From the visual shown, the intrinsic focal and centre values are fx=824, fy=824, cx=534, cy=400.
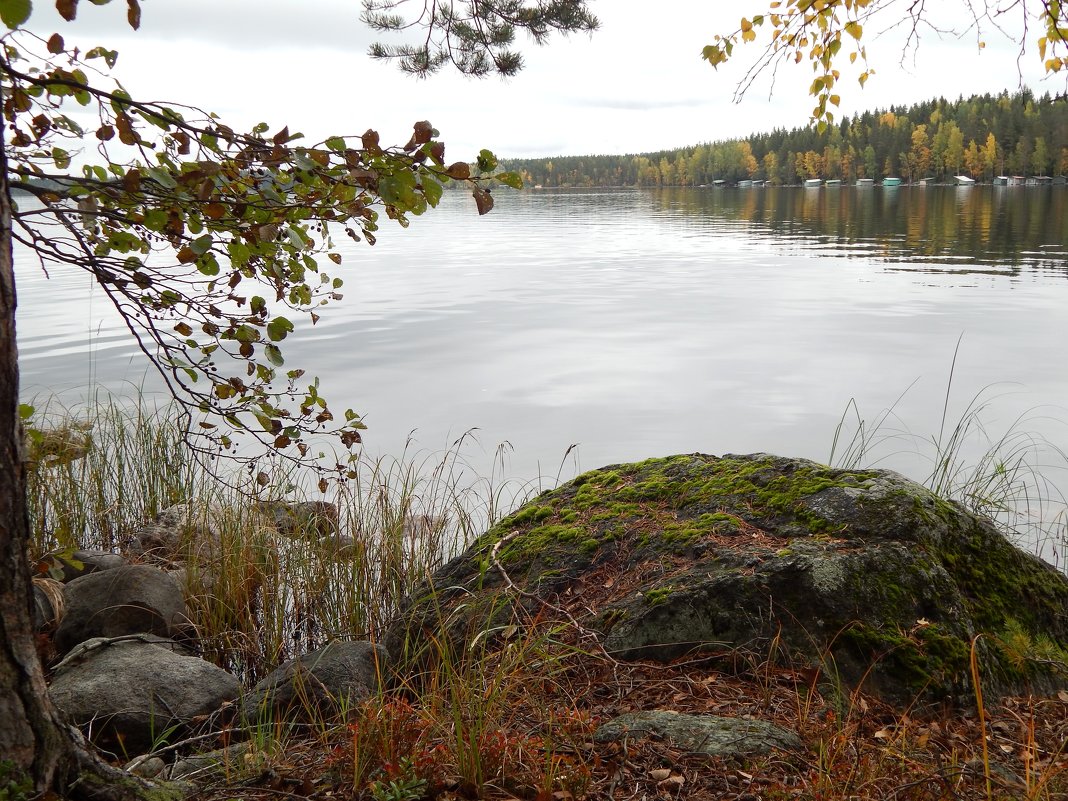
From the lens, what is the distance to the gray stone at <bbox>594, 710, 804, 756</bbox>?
8.25 ft

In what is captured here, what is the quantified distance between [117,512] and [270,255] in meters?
5.38

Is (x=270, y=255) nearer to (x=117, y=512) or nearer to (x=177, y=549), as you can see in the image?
(x=177, y=549)

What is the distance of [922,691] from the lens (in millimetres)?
2830

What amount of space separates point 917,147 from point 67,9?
147124 millimetres

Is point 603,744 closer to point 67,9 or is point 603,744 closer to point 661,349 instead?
point 67,9

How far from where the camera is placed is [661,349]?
15172 millimetres

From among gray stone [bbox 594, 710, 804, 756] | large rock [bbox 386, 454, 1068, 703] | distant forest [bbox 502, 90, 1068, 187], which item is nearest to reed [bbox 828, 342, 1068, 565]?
large rock [bbox 386, 454, 1068, 703]

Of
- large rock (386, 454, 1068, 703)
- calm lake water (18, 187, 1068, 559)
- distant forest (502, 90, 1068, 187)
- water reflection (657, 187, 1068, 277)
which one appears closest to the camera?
large rock (386, 454, 1068, 703)

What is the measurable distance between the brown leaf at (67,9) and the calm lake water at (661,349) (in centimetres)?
719

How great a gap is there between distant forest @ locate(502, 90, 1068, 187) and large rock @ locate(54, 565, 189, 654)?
11012 centimetres

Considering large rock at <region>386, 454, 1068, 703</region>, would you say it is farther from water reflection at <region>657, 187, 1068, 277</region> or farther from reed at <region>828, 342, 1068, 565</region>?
water reflection at <region>657, 187, 1068, 277</region>

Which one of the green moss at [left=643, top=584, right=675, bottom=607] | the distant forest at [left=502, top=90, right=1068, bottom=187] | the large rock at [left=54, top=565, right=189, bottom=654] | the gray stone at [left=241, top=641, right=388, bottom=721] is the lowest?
the large rock at [left=54, top=565, right=189, bottom=654]

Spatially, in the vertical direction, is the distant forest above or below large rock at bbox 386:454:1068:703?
above

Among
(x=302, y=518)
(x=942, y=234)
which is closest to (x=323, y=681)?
(x=302, y=518)
